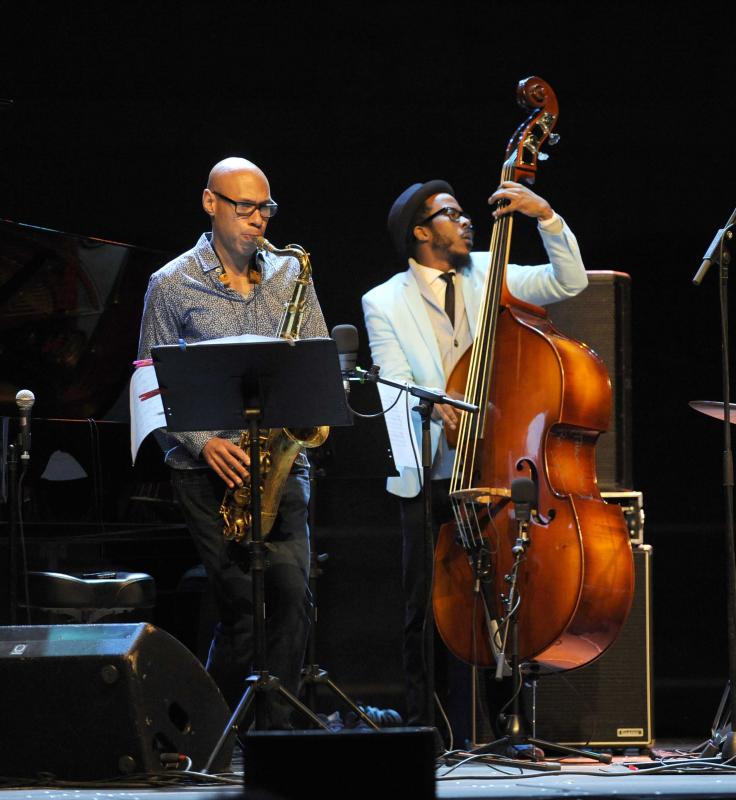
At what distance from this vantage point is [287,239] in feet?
18.0

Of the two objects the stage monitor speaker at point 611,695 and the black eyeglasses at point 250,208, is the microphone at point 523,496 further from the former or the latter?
the black eyeglasses at point 250,208

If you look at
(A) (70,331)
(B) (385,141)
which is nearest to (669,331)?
(B) (385,141)

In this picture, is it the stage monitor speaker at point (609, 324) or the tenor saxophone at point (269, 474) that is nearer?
the tenor saxophone at point (269, 474)

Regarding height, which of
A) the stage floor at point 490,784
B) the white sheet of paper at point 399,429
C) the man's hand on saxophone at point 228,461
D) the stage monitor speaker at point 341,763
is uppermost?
the white sheet of paper at point 399,429

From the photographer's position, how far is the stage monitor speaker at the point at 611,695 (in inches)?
173

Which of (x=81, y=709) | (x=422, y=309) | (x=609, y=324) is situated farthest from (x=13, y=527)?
(x=609, y=324)

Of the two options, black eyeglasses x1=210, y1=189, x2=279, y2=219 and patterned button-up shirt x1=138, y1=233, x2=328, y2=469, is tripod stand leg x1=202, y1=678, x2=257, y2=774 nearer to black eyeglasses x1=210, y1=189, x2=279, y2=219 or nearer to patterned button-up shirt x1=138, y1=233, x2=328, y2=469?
patterned button-up shirt x1=138, y1=233, x2=328, y2=469

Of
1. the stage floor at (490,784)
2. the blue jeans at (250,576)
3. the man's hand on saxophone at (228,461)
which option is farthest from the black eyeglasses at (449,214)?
the stage floor at (490,784)

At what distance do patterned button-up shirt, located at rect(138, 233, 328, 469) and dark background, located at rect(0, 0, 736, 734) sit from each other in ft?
5.20

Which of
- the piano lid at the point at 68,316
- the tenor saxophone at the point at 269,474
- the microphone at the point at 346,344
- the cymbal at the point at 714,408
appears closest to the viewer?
the tenor saxophone at the point at 269,474

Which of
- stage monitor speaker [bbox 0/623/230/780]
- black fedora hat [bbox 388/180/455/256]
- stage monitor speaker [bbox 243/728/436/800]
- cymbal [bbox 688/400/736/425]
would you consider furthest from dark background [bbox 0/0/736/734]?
stage monitor speaker [bbox 243/728/436/800]

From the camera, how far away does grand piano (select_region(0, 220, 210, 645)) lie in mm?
4730

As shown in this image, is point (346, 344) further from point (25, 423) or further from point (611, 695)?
point (611, 695)

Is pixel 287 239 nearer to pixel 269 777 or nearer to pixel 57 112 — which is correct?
pixel 57 112
